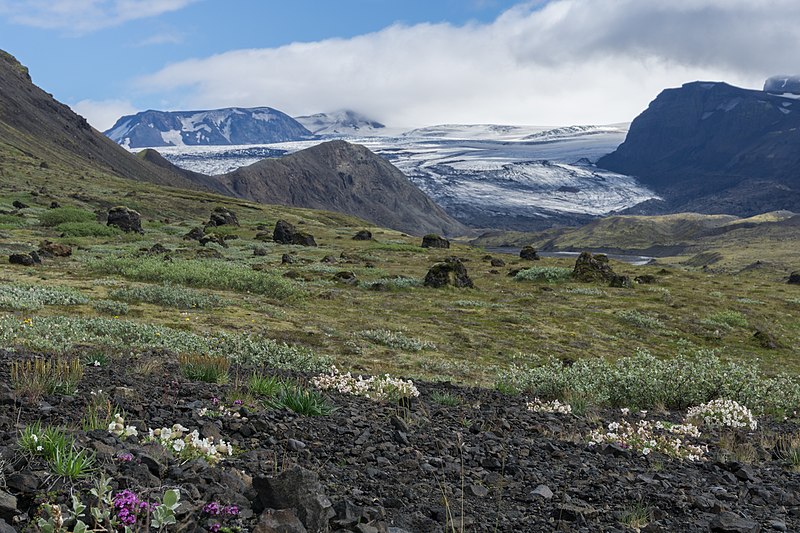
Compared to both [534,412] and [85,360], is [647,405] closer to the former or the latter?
[534,412]

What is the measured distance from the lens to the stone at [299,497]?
4.79 m

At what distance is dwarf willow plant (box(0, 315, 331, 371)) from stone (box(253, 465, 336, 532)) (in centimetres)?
917

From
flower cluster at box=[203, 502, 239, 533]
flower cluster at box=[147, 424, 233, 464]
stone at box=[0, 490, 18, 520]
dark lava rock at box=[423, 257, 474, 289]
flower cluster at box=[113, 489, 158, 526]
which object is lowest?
dark lava rock at box=[423, 257, 474, 289]

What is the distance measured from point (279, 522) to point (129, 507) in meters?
1.05

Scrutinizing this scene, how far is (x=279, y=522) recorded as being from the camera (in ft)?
14.7

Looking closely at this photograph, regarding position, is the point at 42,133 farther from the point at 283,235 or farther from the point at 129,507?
the point at 129,507

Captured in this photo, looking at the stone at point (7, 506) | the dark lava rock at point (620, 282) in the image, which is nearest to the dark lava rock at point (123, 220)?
the dark lava rock at point (620, 282)

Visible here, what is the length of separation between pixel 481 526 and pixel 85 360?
28.9ft

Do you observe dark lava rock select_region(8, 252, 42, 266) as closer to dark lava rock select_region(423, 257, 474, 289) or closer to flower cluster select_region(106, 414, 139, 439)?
dark lava rock select_region(423, 257, 474, 289)

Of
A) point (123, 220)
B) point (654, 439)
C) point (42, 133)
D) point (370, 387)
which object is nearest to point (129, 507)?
point (370, 387)

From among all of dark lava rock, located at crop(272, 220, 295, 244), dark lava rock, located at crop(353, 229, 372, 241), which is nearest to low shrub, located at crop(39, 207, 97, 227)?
dark lava rock, located at crop(272, 220, 295, 244)

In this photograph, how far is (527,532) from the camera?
18.4ft

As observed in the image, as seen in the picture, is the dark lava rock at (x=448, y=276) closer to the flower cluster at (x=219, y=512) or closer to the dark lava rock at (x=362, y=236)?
the flower cluster at (x=219, y=512)

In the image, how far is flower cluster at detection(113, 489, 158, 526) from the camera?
4.22m
